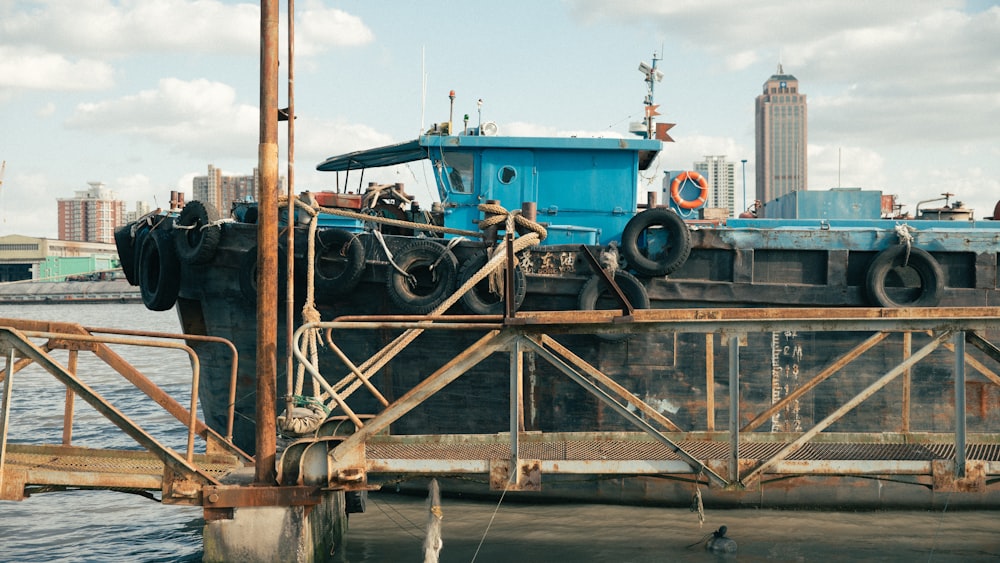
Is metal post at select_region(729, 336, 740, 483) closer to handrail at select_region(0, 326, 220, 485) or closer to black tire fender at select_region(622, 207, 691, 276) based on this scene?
black tire fender at select_region(622, 207, 691, 276)

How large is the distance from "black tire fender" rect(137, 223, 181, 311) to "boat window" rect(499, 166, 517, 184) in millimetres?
4911

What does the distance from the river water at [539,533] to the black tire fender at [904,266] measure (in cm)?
265

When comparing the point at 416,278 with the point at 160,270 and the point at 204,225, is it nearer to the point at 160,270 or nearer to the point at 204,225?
the point at 204,225

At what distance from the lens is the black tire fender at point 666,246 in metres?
10.6

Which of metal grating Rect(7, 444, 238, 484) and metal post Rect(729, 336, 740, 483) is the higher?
metal post Rect(729, 336, 740, 483)

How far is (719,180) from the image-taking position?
3338cm

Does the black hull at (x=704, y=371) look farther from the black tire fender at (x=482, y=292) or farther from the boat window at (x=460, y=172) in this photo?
the boat window at (x=460, y=172)

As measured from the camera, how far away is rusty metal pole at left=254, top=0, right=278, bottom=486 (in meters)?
7.11

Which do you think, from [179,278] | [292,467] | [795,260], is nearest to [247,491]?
[292,467]

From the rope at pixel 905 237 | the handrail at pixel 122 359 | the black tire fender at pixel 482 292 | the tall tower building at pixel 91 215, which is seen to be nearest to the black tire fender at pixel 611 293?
the black tire fender at pixel 482 292

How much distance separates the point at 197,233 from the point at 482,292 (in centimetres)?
420

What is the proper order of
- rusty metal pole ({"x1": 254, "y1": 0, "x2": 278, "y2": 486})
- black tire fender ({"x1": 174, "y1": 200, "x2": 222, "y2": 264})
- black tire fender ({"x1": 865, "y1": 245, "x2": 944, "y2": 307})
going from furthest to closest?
1. black tire fender ({"x1": 174, "y1": 200, "x2": 222, "y2": 264})
2. black tire fender ({"x1": 865, "y1": 245, "x2": 944, "y2": 307})
3. rusty metal pole ({"x1": 254, "y1": 0, "x2": 278, "y2": 486})

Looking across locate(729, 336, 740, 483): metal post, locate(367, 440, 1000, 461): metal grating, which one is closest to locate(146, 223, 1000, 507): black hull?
locate(367, 440, 1000, 461): metal grating

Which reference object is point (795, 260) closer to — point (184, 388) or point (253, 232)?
point (253, 232)
